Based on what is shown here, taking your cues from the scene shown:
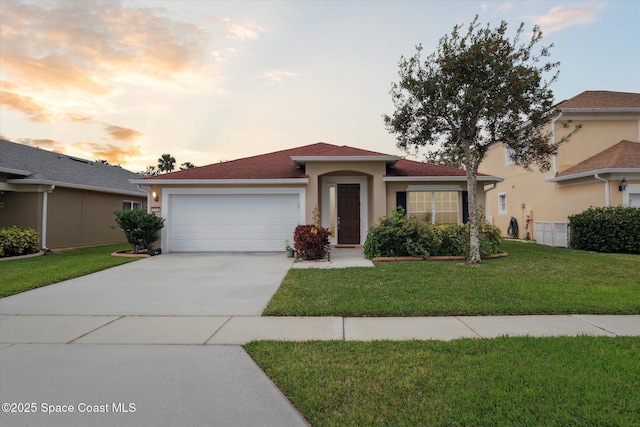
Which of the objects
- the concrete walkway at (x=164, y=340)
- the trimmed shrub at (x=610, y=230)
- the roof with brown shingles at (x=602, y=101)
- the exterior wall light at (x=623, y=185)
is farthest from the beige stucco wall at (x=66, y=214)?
the roof with brown shingles at (x=602, y=101)

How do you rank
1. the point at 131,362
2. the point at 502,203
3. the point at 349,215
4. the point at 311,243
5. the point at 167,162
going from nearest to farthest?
1. the point at 131,362
2. the point at 311,243
3. the point at 349,215
4. the point at 502,203
5. the point at 167,162

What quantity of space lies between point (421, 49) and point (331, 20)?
4.07m

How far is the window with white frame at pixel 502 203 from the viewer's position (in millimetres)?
19438

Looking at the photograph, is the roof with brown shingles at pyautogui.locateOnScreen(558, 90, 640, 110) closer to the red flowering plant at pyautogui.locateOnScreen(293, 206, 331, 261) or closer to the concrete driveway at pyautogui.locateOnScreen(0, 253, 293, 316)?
the red flowering plant at pyautogui.locateOnScreen(293, 206, 331, 261)

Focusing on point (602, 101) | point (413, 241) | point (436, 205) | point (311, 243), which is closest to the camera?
point (413, 241)

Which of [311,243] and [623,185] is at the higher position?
[623,185]

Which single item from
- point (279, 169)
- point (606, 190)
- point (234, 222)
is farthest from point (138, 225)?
point (606, 190)

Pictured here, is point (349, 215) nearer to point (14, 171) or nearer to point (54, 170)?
point (14, 171)

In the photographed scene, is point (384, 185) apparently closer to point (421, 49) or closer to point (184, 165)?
point (421, 49)

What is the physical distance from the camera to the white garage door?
12.2 metres

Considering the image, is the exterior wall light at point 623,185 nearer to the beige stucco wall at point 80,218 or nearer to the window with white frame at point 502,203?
the window with white frame at point 502,203

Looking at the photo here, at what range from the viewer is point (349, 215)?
13211mm

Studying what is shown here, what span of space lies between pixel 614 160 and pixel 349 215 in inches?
411

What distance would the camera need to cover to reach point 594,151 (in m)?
14.9
